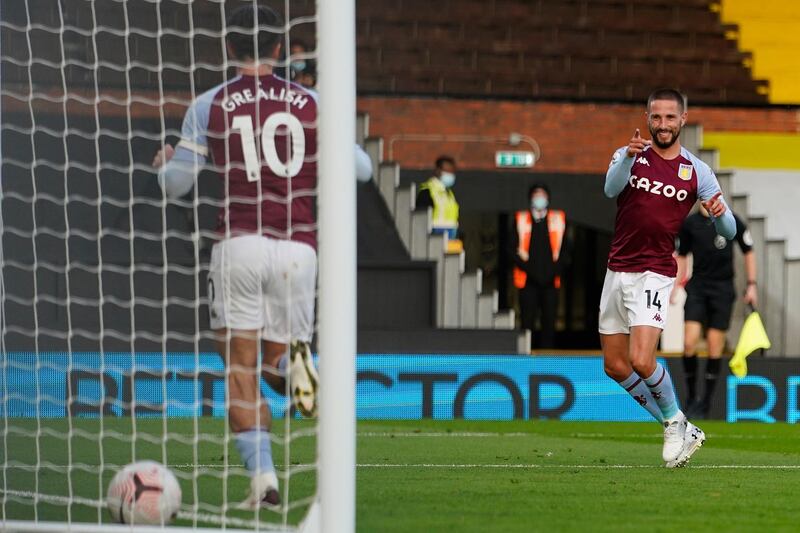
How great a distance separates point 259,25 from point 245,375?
1.24 m

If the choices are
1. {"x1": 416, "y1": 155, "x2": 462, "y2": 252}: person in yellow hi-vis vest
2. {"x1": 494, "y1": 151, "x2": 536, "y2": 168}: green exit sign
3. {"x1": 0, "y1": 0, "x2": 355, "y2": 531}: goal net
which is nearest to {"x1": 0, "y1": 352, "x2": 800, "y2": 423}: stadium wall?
{"x1": 0, "y1": 0, "x2": 355, "y2": 531}: goal net

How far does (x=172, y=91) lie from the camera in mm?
9828

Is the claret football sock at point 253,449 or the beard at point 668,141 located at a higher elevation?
the beard at point 668,141

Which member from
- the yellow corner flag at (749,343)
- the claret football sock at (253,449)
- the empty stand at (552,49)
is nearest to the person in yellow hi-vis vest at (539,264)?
the yellow corner flag at (749,343)

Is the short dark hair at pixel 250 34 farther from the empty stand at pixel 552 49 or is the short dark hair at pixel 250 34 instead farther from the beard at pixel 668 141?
the empty stand at pixel 552 49

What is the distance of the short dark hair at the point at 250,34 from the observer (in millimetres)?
5305

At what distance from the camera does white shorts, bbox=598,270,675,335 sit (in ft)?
24.2

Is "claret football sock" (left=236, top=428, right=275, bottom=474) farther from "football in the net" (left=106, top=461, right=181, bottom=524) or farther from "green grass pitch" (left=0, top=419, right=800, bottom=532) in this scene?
"football in the net" (left=106, top=461, right=181, bottom=524)

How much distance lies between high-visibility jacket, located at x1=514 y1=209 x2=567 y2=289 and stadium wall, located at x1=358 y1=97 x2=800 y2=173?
5.40 feet

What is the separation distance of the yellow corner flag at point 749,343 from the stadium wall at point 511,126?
13.5ft

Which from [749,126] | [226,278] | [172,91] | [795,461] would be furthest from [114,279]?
[749,126]

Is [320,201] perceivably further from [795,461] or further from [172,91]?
[172,91]

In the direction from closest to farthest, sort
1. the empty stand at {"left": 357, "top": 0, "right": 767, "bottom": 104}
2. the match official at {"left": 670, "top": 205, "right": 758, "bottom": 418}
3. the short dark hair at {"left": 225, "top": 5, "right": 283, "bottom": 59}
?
the short dark hair at {"left": 225, "top": 5, "right": 283, "bottom": 59} < the match official at {"left": 670, "top": 205, "right": 758, "bottom": 418} < the empty stand at {"left": 357, "top": 0, "right": 767, "bottom": 104}

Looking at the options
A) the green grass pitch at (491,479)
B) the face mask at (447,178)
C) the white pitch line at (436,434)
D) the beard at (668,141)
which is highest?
the face mask at (447,178)
